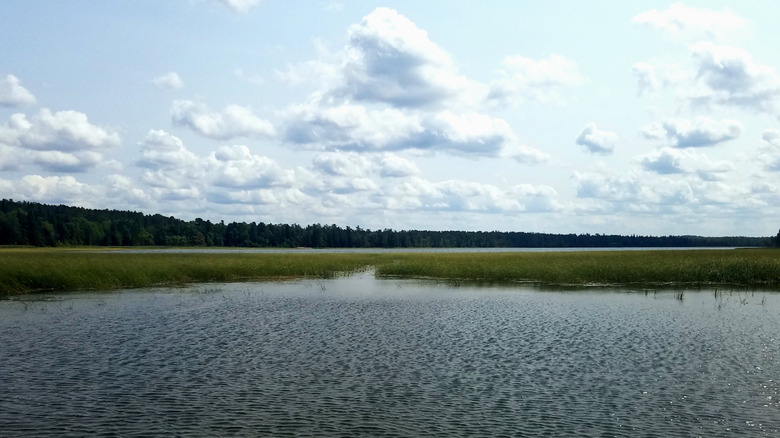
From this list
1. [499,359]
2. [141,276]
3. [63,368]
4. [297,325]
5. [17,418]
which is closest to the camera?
[17,418]

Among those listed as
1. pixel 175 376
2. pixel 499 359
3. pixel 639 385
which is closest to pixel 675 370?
pixel 639 385

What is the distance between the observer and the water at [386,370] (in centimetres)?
1373

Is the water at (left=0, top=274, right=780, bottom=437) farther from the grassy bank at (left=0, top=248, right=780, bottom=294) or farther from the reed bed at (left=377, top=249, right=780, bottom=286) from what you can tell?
the reed bed at (left=377, top=249, right=780, bottom=286)

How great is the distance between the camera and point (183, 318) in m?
29.5

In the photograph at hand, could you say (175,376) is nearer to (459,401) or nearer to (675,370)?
(459,401)

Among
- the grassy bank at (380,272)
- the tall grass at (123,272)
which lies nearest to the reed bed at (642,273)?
the grassy bank at (380,272)

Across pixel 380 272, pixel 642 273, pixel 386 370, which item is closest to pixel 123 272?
pixel 380 272

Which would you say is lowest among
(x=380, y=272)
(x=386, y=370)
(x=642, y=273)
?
(x=386, y=370)

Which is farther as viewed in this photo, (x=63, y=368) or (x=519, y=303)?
(x=519, y=303)

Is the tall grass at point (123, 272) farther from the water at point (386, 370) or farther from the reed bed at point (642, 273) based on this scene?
the reed bed at point (642, 273)

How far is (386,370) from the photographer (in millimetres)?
18828

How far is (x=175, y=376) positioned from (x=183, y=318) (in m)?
12.2

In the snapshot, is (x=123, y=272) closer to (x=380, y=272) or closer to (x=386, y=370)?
(x=380, y=272)

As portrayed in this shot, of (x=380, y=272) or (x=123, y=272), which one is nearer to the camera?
(x=123, y=272)
